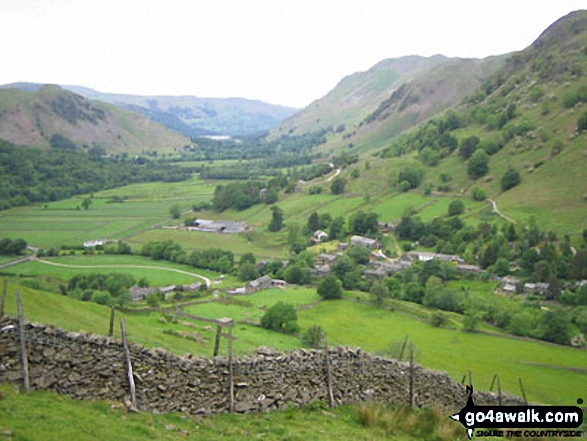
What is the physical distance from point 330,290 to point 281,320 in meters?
18.1

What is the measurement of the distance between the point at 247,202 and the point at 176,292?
262 ft

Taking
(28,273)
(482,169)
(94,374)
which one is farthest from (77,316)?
(482,169)

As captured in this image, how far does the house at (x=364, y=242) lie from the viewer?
102m

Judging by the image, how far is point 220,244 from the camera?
107875 mm

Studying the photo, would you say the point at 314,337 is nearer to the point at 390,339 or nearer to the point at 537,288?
the point at 390,339

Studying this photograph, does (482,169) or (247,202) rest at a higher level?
(482,169)

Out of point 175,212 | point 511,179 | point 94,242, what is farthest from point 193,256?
point 511,179

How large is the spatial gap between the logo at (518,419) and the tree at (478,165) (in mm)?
113243

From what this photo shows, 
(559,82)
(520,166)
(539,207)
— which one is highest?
(559,82)

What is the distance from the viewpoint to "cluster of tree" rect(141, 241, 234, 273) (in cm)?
9012

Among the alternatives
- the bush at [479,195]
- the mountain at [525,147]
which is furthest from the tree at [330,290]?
the bush at [479,195]

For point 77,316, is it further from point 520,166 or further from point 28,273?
point 520,166

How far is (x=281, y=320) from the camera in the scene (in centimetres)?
5344

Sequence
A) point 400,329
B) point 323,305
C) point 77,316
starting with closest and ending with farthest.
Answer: point 77,316, point 400,329, point 323,305
